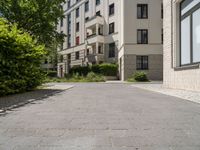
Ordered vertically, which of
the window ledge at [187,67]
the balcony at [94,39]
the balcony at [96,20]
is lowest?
the window ledge at [187,67]

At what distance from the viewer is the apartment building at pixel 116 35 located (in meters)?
37.5

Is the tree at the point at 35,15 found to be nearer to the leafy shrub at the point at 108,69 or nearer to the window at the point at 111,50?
the leafy shrub at the point at 108,69

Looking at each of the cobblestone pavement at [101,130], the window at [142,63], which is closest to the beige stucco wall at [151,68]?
the window at [142,63]

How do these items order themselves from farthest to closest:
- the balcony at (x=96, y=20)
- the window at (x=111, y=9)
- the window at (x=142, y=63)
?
the balcony at (x=96, y=20) < the window at (x=111, y=9) < the window at (x=142, y=63)

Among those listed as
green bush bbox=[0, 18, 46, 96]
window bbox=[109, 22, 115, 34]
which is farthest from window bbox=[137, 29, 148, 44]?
green bush bbox=[0, 18, 46, 96]

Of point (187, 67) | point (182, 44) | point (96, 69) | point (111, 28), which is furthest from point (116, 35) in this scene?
point (187, 67)

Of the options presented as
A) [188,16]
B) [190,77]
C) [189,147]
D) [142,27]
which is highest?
[142,27]

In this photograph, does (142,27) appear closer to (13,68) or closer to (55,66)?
(13,68)

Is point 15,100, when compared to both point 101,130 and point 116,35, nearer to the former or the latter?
point 101,130

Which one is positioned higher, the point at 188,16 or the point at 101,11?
the point at 101,11

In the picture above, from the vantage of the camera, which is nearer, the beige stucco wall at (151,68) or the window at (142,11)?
the beige stucco wall at (151,68)

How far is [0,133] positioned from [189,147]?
3.43m

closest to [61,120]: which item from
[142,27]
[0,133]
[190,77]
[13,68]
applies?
[0,133]

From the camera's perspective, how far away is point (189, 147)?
4480 millimetres
